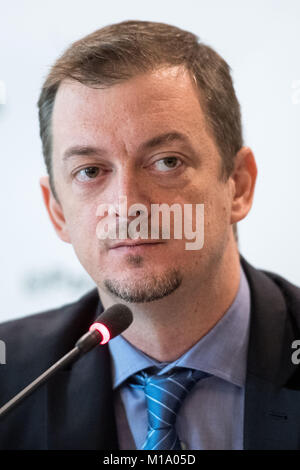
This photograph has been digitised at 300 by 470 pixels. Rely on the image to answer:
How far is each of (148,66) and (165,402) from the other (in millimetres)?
651

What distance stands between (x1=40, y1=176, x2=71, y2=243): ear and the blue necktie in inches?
14.3

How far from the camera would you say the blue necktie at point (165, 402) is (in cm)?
115

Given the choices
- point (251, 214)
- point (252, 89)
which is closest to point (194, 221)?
point (251, 214)

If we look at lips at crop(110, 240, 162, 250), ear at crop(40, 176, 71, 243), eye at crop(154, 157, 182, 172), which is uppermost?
eye at crop(154, 157, 182, 172)

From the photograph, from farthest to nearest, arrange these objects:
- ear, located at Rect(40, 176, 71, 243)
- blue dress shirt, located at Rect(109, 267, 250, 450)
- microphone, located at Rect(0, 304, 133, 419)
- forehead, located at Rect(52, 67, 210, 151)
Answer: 1. ear, located at Rect(40, 176, 71, 243)
2. blue dress shirt, located at Rect(109, 267, 250, 450)
3. forehead, located at Rect(52, 67, 210, 151)
4. microphone, located at Rect(0, 304, 133, 419)

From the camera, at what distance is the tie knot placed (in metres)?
1.16

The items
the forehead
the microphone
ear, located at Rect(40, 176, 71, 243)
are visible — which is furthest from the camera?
ear, located at Rect(40, 176, 71, 243)

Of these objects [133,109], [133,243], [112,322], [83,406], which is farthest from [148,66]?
[83,406]

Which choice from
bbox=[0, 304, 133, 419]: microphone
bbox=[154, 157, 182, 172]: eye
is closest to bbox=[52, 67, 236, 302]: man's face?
bbox=[154, 157, 182, 172]: eye

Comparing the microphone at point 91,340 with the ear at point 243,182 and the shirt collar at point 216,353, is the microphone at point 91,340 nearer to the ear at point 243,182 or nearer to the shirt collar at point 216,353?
the shirt collar at point 216,353

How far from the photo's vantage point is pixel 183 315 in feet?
3.96

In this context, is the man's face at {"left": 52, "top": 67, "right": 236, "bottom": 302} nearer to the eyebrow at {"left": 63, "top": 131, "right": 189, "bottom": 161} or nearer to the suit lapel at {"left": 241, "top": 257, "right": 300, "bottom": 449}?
the eyebrow at {"left": 63, "top": 131, "right": 189, "bottom": 161}

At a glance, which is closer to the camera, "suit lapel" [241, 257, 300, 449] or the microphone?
the microphone

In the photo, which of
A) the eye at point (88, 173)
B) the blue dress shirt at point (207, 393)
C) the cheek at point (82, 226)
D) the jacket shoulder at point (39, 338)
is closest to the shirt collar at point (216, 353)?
the blue dress shirt at point (207, 393)
